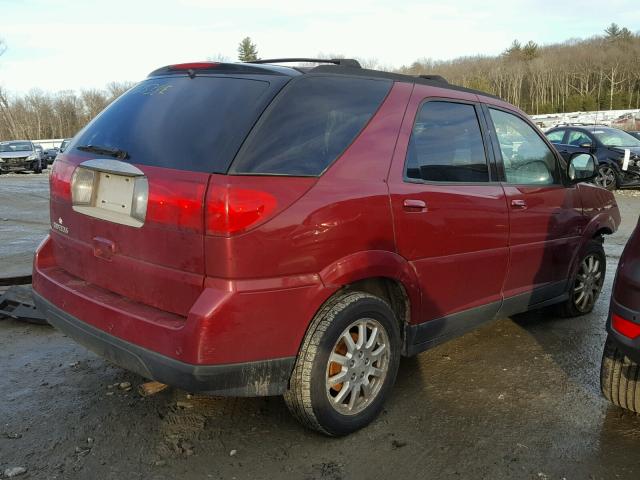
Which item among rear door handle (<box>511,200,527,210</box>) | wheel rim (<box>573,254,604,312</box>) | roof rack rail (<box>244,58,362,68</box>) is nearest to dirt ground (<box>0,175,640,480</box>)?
wheel rim (<box>573,254,604,312</box>)

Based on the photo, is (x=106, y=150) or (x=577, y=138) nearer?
(x=106, y=150)

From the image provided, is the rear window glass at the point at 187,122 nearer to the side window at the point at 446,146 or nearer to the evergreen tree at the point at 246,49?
the side window at the point at 446,146

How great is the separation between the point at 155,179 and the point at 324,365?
3.79 feet

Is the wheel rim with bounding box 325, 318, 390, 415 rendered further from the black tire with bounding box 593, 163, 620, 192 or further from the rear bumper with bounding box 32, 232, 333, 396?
the black tire with bounding box 593, 163, 620, 192

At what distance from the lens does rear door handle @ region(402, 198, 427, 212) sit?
304 cm

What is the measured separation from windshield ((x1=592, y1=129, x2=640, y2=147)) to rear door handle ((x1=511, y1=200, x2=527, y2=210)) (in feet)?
40.9

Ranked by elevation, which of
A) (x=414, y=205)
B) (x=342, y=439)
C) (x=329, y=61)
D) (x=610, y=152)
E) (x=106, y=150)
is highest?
(x=329, y=61)

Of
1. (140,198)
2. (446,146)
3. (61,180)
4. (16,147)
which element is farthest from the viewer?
(16,147)

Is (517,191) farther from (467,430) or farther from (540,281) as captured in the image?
(467,430)

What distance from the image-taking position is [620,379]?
312 cm

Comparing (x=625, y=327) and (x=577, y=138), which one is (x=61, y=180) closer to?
(x=625, y=327)

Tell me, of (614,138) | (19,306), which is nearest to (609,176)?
(614,138)

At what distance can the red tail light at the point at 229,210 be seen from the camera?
2.38 metres

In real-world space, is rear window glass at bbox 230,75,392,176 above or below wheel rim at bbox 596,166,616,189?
above
